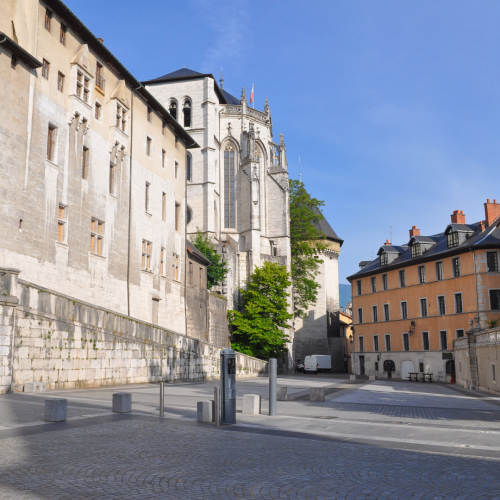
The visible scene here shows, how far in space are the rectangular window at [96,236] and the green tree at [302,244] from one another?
36896 millimetres

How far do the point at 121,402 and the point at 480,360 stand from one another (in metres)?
21.3

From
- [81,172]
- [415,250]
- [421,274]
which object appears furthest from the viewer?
[415,250]

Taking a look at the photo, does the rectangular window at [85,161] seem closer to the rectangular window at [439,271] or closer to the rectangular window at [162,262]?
the rectangular window at [162,262]

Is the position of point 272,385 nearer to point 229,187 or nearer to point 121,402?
point 121,402

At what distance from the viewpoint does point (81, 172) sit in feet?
94.4

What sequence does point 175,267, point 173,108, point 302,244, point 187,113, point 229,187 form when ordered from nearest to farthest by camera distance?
point 175,267 → point 173,108 → point 187,113 → point 229,187 → point 302,244

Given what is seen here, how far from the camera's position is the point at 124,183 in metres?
33.6

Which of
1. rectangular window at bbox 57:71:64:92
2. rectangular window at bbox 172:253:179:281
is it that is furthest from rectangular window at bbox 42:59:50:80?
rectangular window at bbox 172:253:179:281

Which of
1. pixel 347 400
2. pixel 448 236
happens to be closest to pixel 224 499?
pixel 347 400

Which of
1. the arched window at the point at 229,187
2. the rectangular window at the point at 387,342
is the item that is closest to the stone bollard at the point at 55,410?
the rectangular window at the point at 387,342

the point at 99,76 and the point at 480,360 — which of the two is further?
the point at 99,76

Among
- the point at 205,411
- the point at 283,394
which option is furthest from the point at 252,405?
the point at 283,394

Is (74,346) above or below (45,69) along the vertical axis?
below

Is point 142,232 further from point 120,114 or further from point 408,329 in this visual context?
point 408,329
